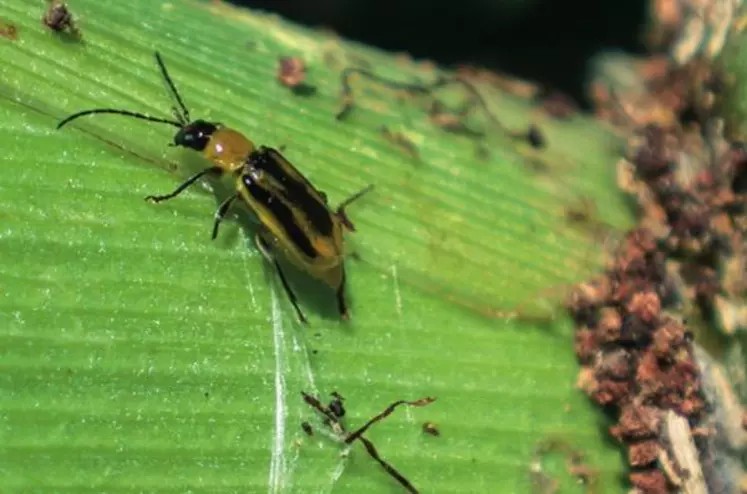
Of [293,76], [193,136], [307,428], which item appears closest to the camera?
[307,428]

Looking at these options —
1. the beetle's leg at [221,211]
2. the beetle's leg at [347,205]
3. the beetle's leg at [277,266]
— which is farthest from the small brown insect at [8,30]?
the beetle's leg at [347,205]

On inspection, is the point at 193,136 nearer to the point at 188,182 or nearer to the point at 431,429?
the point at 188,182

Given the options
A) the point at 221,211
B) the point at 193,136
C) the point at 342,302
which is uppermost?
the point at 193,136

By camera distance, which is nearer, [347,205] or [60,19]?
[60,19]

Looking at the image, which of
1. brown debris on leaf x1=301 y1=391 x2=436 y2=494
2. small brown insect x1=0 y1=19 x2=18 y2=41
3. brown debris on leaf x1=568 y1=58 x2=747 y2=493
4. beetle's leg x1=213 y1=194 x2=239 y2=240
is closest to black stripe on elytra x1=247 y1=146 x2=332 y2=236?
beetle's leg x1=213 y1=194 x2=239 y2=240

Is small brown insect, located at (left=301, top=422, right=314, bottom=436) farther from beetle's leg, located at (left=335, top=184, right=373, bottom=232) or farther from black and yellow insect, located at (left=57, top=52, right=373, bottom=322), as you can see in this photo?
beetle's leg, located at (left=335, top=184, right=373, bottom=232)

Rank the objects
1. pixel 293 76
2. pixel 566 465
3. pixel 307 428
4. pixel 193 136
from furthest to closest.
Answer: pixel 293 76, pixel 566 465, pixel 193 136, pixel 307 428

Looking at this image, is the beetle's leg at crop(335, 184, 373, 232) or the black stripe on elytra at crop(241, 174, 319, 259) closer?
the black stripe on elytra at crop(241, 174, 319, 259)

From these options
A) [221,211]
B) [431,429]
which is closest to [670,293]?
[431,429]

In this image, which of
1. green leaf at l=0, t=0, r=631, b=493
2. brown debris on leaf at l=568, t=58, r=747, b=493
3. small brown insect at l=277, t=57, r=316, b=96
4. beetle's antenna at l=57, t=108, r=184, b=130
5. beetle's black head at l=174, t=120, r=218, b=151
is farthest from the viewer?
small brown insect at l=277, t=57, r=316, b=96
